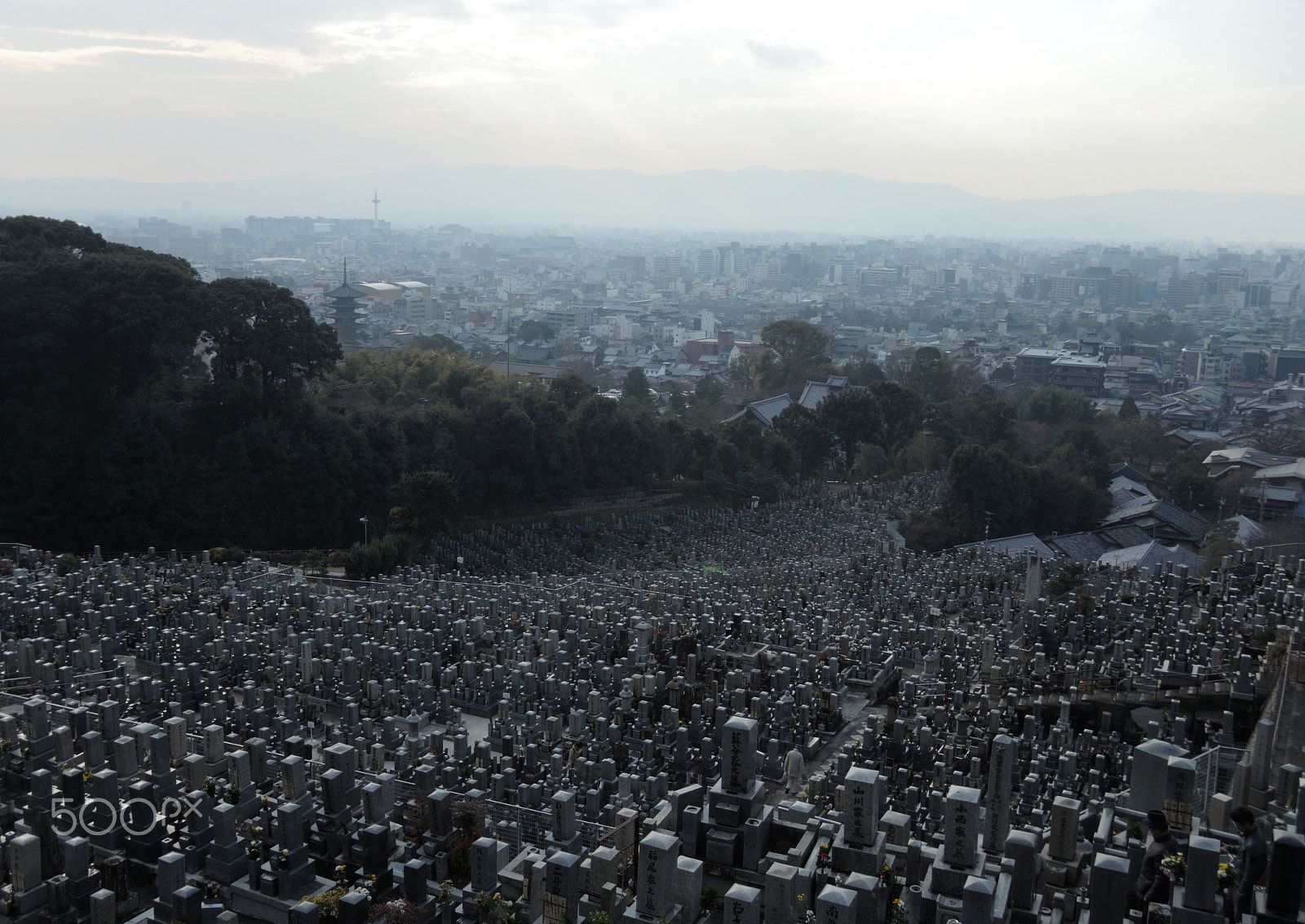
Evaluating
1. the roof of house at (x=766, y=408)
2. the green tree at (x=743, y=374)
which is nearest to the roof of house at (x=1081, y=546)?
the roof of house at (x=766, y=408)

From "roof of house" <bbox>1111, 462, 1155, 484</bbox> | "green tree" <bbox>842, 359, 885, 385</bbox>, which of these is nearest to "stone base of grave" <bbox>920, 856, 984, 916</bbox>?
"roof of house" <bbox>1111, 462, 1155, 484</bbox>

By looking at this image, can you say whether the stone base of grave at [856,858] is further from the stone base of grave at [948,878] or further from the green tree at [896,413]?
the green tree at [896,413]

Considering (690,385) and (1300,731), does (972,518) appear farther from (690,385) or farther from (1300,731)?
(690,385)

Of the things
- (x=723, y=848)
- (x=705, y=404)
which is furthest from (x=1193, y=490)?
(x=723, y=848)

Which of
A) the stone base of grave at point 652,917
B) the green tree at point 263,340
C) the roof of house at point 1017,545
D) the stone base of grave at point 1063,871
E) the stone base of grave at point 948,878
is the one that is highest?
the green tree at point 263,340

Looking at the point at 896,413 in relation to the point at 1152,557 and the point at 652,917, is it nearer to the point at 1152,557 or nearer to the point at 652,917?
the point at 1152,557

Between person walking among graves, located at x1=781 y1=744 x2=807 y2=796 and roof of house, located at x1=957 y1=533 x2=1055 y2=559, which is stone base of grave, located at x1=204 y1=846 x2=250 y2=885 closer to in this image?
person walking among graves, located at x1=781 y1=744 x2=807 y2=796
